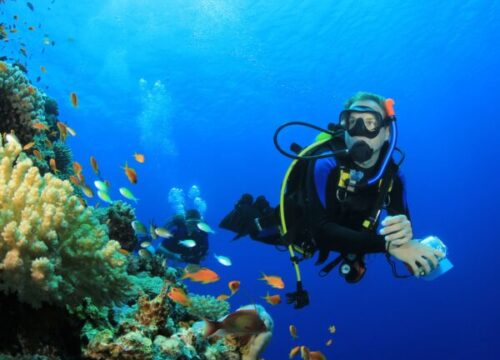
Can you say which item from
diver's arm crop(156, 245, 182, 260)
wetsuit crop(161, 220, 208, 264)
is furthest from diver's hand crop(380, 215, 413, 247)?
diver's arm crop(156, 245, 182, 260)

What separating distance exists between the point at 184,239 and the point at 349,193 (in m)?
5.94

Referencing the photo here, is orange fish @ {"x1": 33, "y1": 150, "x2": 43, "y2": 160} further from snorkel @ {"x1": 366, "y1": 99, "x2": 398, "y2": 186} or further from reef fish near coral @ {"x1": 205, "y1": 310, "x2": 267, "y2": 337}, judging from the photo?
snorkel @ {"x1": 366, "y1": 99, "x2": 398, "y2": 186}

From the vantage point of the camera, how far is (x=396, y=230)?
346cm

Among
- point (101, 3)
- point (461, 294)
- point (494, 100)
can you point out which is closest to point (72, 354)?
point (101, 3)

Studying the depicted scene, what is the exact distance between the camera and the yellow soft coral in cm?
215

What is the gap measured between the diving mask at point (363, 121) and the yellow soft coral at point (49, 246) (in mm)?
2970

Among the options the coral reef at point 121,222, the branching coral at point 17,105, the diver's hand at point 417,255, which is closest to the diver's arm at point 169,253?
the coral reef at point 121,222

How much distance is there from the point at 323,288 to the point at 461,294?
104 ft

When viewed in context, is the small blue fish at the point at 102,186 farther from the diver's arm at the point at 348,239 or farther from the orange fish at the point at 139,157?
the diver's arm at the point at 348,239

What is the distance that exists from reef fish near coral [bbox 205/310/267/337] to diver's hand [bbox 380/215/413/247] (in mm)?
1397

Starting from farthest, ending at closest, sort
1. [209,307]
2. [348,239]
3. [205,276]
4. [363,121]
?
1. [209,307]
2. [205,276]
3. [363,121]
4. [348,239]

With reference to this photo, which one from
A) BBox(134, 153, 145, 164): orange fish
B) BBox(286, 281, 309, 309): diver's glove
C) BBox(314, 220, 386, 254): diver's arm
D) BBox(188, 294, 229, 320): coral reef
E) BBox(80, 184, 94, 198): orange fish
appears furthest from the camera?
BBox(134, 153, 145, 164): orange fish

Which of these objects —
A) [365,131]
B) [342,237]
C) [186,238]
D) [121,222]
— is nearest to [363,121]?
[365,131]

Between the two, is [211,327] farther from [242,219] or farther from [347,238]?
[242,219]
